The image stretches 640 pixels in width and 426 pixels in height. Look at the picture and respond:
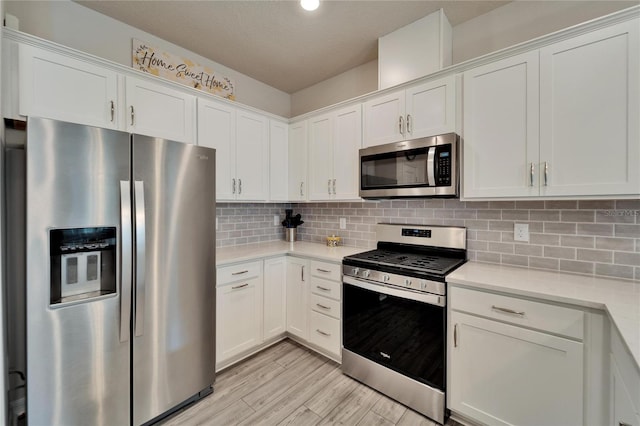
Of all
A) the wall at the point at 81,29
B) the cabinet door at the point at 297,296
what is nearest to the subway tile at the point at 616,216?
the cabinet door at the point at 297,296

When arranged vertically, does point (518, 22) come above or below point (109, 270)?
above

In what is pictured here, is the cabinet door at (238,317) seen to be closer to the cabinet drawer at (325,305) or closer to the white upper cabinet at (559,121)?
the cabinet drawer at (325,305)

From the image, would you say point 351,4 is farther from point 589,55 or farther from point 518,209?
point 518,209

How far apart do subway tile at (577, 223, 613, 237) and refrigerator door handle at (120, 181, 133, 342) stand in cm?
275

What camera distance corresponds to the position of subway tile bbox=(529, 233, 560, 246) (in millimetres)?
1806

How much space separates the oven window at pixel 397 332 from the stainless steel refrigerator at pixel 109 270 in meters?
1.13

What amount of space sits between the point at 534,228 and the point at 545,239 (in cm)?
9

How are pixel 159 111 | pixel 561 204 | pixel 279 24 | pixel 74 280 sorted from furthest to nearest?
pixel 279 24 < pixel 159 111 < pixel 561 204 < pixel 74 280

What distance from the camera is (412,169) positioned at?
6.82 ft

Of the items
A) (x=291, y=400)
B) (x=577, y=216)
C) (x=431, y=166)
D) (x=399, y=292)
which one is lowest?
(x=291, y=400)

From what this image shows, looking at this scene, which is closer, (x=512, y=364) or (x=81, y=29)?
(x=512, y=364)

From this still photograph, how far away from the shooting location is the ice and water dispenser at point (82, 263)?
1383 mm

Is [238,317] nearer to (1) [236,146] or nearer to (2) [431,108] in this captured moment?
(1) [236,146]

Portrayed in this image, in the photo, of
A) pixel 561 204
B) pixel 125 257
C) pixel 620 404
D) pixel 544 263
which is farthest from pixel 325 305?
pixel 561 204
